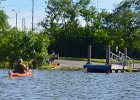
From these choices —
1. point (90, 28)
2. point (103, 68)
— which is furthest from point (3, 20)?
point (103, 68)

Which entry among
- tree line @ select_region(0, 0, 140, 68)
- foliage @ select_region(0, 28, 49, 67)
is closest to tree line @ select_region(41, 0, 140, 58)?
tree line @ select_region(0, 0, 140, 68)

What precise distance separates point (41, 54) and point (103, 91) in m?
36.8

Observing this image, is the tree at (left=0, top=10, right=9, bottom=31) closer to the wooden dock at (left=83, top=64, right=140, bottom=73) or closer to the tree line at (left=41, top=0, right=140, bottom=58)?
the tree line at (left=41, top=0, right=140, bottom=58)

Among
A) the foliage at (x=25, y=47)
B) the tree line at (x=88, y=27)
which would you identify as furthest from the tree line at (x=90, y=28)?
the foliage at (x=25, y=47)

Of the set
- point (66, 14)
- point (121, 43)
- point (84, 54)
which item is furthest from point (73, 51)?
point (66, 14)

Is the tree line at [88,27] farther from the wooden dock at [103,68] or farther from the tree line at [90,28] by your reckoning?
the wooden dock at [103,68]

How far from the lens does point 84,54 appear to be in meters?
112

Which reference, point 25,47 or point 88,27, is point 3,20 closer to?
point 88,27

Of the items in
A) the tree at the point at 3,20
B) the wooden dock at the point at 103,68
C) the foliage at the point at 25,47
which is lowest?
the wooden dock at the point at 103,68

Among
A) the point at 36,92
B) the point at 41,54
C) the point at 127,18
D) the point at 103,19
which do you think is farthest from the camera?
the point at 103,19

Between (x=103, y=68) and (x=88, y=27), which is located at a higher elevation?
(x=88, y=27)

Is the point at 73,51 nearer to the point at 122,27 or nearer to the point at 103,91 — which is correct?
the point at 122,27

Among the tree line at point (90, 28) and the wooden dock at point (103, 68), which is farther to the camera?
the tree line at point (90, 28)

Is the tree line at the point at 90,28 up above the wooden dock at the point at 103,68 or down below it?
above
